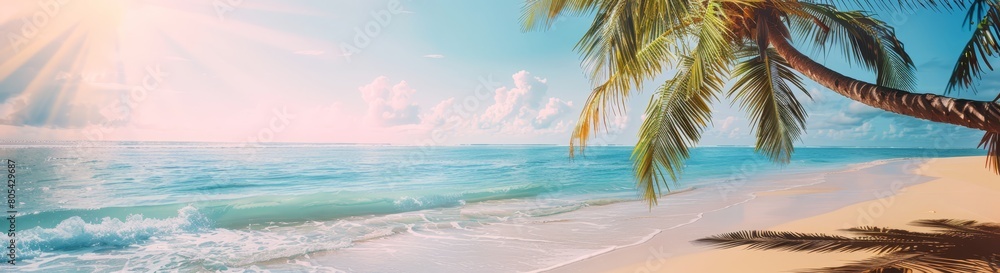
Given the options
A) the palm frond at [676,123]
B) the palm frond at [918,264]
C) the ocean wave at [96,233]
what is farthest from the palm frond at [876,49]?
the ocean wave at [96,233]

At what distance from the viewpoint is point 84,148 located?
19.0 metres

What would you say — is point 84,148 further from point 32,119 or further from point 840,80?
point 840,80

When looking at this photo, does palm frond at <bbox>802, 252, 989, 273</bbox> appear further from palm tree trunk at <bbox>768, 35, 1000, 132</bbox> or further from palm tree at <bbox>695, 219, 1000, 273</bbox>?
palm tree trunk at <bbox>768, 35, 1000, 132</bbox>

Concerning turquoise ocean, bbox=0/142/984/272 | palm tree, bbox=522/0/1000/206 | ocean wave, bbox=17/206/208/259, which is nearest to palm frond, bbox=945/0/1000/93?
palm tree, bbox=522/0/1000/206

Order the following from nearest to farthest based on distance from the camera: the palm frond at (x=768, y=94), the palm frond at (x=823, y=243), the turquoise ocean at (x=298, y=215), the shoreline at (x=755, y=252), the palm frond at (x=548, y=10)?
the palm frond at (x=823, y=243) → the shoreline at (x=755, y=252) → the palm frond at (x=768, y=94) → the palm frond at (x=548, y=10) → the turquoise ocean at (x=298, y=215)

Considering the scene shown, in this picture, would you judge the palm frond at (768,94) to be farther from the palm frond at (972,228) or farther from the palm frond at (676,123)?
the palm frond at (972,228)

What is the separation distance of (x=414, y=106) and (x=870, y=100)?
2040 cm

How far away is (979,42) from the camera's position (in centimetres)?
296

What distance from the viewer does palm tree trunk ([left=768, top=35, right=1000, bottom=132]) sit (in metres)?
2.05

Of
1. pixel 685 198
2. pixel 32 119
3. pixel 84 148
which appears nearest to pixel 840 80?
pixel 685 198

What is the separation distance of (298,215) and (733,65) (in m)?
7.61

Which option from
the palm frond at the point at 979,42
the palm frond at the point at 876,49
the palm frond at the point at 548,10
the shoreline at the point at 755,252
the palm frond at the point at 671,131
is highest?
the palm frond at the point at 548,10

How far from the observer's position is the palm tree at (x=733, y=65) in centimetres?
265

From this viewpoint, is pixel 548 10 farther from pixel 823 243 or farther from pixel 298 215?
pixel 298 215
